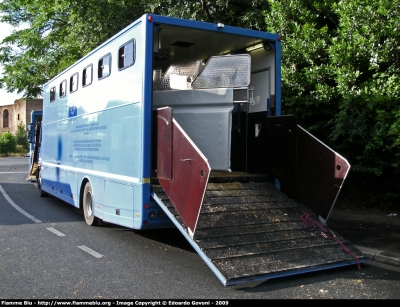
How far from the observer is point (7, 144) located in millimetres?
46344

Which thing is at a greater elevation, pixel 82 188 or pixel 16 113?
pixel 16 113

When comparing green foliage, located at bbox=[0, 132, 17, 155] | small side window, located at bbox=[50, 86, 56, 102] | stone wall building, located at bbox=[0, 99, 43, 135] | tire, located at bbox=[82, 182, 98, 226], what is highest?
stone wall building, located at bbox=[0, 99, 43, 135]

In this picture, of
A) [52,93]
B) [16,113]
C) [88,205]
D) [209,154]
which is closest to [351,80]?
[209,154]

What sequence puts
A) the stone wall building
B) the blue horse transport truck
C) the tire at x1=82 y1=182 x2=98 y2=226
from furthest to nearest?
the stone wall building, the tire at x1=82 y1=182 x2=98 y2=226, the blue horse transport truck

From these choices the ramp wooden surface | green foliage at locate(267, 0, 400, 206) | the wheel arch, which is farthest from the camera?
the wheel arch

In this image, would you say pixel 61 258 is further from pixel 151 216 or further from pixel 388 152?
pixel 388 152

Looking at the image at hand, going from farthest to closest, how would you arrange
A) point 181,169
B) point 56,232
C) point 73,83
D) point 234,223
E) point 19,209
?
1. point 19,209
2. point 73,83
3. point 56,232
4. point 234,223
5. point 181,169

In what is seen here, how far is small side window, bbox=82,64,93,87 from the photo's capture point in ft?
29.5

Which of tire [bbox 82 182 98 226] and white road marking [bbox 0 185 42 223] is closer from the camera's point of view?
tire [bbox 82 182 98 226]

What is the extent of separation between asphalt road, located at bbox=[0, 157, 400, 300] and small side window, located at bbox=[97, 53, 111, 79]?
9.81ft

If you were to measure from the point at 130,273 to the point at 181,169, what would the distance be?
155 centimetres

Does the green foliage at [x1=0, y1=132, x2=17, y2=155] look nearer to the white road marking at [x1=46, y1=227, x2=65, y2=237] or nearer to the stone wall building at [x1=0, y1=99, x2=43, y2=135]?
the stone wall building at [x1=0, y1=99, x2=43, y2=135]

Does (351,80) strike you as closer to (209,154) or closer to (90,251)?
(209,154)

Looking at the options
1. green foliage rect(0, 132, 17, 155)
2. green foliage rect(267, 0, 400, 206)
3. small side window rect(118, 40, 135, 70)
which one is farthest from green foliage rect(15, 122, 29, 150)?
small side window rect(118, 40, 135, 70)
